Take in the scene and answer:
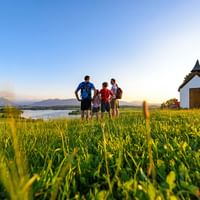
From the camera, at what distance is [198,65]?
56.5 m

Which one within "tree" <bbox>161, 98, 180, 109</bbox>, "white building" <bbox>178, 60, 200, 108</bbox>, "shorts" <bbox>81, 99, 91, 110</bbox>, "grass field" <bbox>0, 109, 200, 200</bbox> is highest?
"white building" <bbox>178, 60, 200, 108</bbox>

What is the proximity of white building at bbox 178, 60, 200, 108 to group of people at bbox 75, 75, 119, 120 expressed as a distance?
34.1 meters

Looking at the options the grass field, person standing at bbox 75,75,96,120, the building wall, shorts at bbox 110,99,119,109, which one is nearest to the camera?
the grass field

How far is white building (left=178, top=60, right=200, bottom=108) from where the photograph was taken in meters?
51.1

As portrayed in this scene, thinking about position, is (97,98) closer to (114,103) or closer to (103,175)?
(114,103)

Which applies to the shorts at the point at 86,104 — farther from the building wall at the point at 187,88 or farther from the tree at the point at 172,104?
the tree at the point at 172,104

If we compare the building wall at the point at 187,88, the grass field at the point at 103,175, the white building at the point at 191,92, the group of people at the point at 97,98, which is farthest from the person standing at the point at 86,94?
the building wall at the point at 187,88

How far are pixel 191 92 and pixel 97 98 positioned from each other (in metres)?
36.2

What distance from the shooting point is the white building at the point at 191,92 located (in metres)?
51.1

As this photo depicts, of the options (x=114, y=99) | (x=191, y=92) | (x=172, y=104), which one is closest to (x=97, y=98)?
(x=114, y=99)

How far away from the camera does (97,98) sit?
17906mm

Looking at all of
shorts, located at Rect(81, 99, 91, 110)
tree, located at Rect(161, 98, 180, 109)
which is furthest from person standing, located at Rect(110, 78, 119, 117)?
tree, located at Rect(161, 98, 180, 109)

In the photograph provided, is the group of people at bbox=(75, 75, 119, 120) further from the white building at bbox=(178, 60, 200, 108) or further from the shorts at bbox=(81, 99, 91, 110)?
the white building at bbox=(178, 60, 200, 108)

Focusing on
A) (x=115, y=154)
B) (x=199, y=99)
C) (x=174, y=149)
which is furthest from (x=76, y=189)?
(x=199, y=99)
